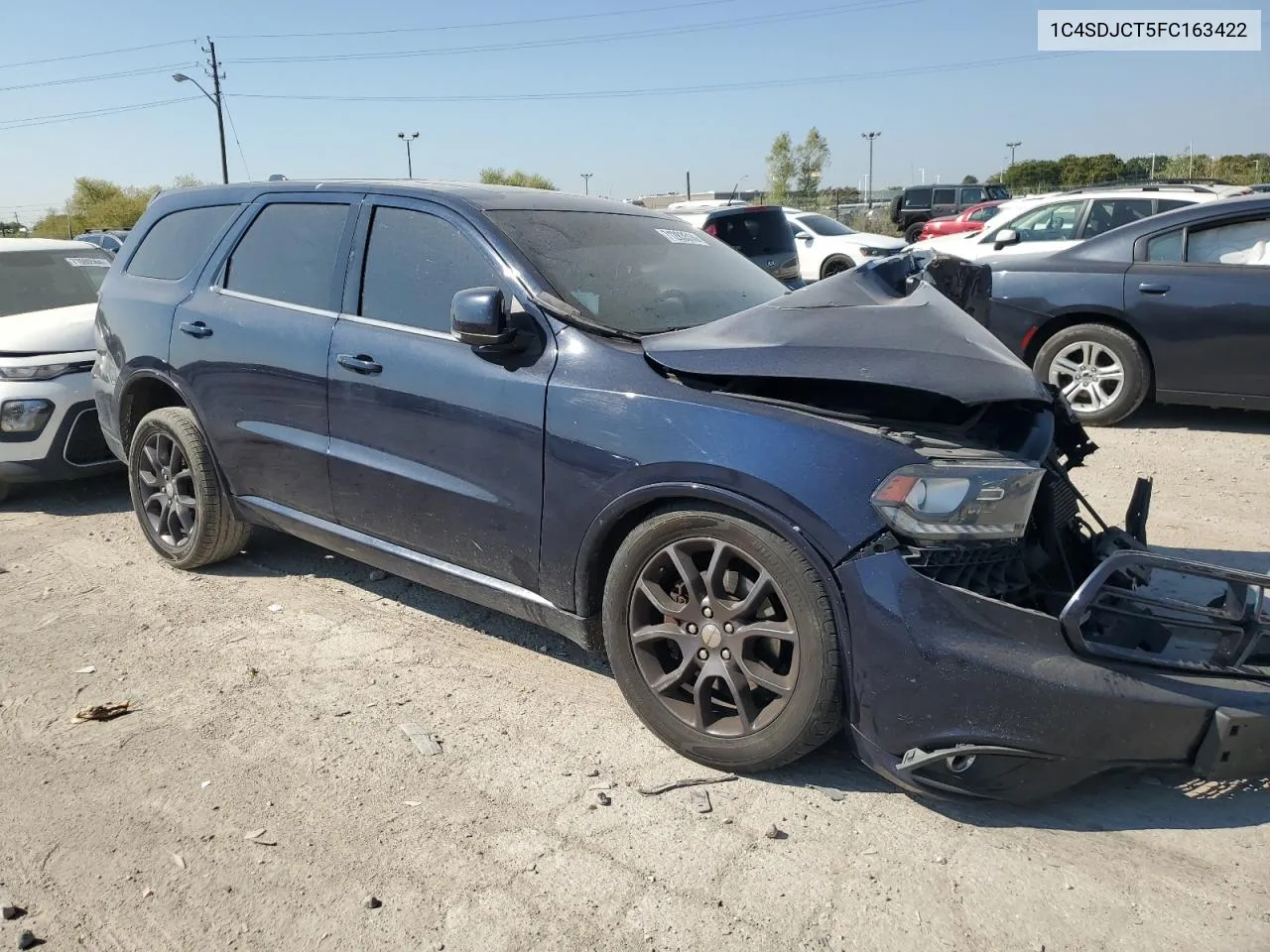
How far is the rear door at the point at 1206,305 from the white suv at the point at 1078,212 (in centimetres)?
332

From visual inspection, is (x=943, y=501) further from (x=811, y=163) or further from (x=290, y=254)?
(x=811, y=163)

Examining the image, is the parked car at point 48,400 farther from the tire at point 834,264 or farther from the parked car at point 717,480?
the tire at point 834,264

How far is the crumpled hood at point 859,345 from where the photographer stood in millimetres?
2725

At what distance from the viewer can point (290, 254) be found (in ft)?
13.6

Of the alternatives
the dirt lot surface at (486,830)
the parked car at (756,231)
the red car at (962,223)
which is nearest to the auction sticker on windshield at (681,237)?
the dirt lot surface at (486,830)

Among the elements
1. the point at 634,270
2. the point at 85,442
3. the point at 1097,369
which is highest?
the point at 634,270

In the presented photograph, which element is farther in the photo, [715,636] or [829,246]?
[829,246]

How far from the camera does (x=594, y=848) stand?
8.59 ft

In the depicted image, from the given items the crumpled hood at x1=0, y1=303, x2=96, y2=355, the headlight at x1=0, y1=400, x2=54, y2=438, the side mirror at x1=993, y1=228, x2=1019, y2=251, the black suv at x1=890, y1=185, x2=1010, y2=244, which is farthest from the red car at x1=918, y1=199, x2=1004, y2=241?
the headlight at x1=0, y1=400, x2=54, y2=438

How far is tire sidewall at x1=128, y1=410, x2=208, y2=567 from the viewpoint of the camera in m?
4.49

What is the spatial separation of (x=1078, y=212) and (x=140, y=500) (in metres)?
10.3

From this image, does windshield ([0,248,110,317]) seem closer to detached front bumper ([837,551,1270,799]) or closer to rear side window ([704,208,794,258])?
detached front bumper ([837,551,1270,799])

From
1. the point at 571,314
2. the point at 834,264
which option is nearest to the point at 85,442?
the point at 571,314

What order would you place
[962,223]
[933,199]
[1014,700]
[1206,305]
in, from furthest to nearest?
[933,199] → [962,223] → [1206,305] → [1014,700]
